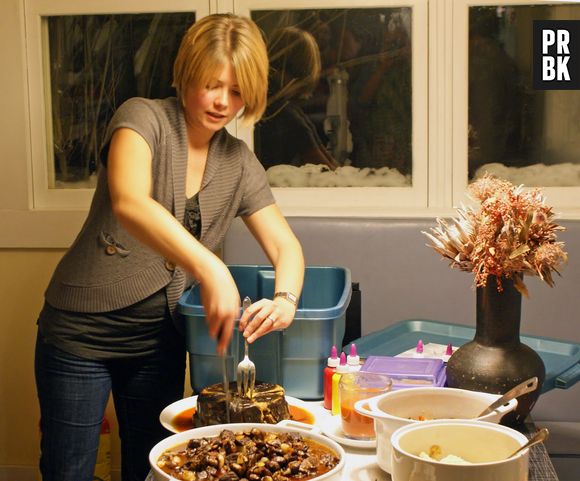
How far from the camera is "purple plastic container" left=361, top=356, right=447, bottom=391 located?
1.66 m

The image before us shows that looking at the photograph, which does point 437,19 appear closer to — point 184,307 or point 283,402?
point 184,307

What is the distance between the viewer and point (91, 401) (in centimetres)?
204

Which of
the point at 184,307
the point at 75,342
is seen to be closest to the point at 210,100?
the point at 184,307

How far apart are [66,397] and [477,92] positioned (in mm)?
1897

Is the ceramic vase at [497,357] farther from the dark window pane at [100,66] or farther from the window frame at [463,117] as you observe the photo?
the dark window pane at [100,66]

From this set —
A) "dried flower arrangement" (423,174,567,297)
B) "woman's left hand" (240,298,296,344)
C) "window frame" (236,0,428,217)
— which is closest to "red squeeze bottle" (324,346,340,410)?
"woman's left hand" (240,298,296,344)

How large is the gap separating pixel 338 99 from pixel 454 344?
4.34 feet

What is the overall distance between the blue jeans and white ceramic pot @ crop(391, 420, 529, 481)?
100 centimetres

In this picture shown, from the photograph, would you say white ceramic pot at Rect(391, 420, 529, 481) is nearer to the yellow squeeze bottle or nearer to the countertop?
the countertop

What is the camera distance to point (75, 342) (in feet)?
6.60

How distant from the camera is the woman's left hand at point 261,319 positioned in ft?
5.54

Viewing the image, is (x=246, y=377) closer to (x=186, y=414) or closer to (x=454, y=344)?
(x=186, y=414)

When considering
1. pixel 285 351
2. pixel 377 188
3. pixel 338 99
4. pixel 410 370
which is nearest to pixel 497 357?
pixel 410 370

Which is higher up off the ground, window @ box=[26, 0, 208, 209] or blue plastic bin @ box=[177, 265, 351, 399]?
window @ box=[26, 0, 208, 209]
